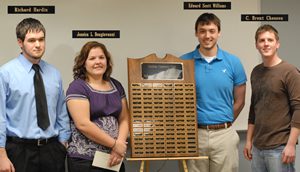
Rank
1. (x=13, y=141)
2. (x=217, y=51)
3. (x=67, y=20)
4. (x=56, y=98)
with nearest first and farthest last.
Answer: (x=13, y=141)
(x=56, y=98)
(x=217, y=51)
(x=67, y=20)

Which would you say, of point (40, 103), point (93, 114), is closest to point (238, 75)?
point (93, 114)

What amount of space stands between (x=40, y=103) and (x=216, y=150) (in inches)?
48.8

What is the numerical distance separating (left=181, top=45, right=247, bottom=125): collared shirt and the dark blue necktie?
41.1 inches

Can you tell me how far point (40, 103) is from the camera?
7.98 feet

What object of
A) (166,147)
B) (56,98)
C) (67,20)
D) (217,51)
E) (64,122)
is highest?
(67,20)

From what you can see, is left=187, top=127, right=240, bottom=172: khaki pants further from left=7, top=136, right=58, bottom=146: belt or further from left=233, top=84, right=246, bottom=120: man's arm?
left=7, top=136, right=58, bottom=146: belt

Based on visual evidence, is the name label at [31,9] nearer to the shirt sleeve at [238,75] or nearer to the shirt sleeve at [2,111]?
the shirt sleeve at [2,111]

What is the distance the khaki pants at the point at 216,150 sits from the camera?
276cm

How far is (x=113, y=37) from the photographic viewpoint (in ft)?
10.4

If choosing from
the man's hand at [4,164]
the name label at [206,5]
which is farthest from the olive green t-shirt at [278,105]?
the man's hand at [4,164]

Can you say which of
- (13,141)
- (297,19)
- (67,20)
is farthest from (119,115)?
(297,19)

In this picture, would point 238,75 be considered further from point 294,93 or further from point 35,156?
point 35,156

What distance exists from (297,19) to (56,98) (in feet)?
7.16

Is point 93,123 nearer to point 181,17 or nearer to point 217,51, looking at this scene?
point 217,51
